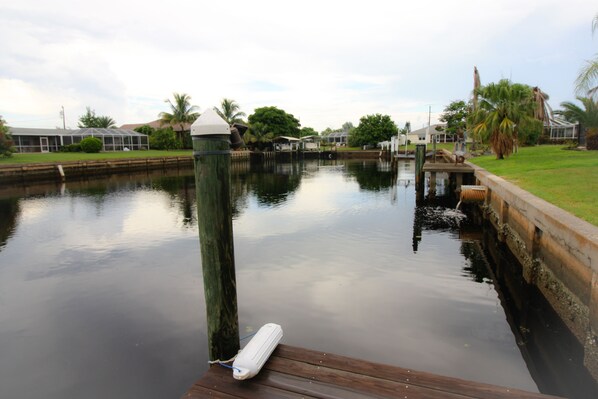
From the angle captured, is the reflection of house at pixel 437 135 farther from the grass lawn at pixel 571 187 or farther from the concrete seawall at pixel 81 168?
the grass lawn at pixel 571 187

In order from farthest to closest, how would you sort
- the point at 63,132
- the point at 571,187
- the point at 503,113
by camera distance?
the point at 63,132 → the point at 503,113 → the point at 571,187

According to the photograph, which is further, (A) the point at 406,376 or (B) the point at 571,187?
(B) the point at 571,187

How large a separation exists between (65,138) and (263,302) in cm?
5199

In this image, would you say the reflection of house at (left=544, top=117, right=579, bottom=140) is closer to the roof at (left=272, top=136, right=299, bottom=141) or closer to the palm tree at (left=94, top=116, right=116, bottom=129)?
the roof at (left=272, top=136, right=299, bottom=141)

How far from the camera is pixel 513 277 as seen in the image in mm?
8594

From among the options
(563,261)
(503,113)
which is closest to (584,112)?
(503,113)

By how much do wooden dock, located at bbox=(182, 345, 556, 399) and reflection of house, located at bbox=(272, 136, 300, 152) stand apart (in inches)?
2419

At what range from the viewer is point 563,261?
6105 mm

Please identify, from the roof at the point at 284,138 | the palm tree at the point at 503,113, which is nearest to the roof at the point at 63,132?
the roof at the point at 284,138

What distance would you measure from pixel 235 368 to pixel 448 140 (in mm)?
78675

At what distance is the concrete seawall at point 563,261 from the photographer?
186 inches

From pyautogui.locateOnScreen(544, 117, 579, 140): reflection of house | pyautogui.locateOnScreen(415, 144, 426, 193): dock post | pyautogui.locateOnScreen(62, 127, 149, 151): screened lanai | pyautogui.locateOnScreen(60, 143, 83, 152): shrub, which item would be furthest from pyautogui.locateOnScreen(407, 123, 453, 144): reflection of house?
pyautogui.locateOnScreen(60, 143, 83, 152): shrub

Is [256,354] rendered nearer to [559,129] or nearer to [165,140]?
[559,129]

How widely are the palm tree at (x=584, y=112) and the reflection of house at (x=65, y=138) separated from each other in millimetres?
49391
